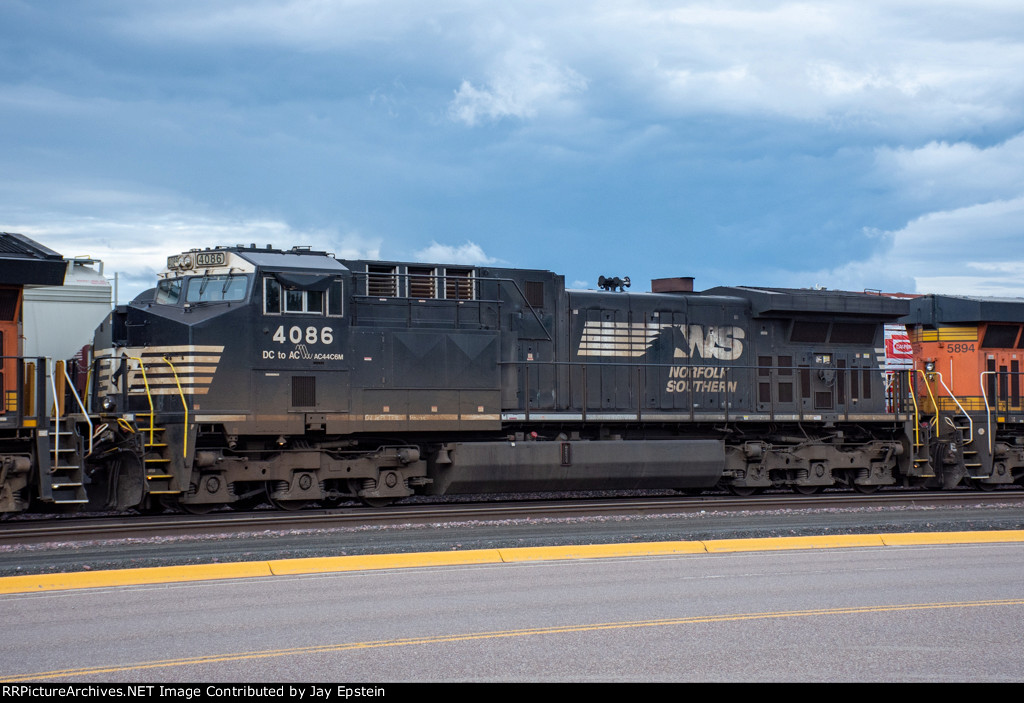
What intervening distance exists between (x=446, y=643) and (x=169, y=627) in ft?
6.13

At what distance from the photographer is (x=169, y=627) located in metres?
6.66

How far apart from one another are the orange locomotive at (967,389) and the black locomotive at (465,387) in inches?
22.3

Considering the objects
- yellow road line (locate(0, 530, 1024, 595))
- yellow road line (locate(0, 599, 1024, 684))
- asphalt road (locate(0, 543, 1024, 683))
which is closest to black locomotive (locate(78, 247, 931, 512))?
yellow road line (locate(0, 530, 1024, 595))

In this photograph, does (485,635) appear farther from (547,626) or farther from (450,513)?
(450,513)

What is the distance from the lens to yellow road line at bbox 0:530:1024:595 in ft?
28.1

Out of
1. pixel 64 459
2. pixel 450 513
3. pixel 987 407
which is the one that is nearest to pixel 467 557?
pixel 450 513

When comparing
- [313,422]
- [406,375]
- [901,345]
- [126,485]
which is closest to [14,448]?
[126,485]

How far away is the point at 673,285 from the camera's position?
717 inches

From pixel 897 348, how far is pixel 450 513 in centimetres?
989

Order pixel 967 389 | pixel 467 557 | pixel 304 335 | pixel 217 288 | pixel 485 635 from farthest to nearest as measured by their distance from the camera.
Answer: pixel 967 389 < pixel 304 335 < pixel 217 288 < pixel 467 557 < pixel 485 635

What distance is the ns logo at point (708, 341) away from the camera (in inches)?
673

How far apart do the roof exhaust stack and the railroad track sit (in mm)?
3631

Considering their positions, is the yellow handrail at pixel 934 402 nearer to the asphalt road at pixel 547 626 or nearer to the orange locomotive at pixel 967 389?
the orange locomotive at pixel 967 389

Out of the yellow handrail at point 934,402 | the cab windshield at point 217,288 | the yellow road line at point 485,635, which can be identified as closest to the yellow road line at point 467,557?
the yellow road line at point 485,635
